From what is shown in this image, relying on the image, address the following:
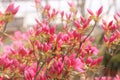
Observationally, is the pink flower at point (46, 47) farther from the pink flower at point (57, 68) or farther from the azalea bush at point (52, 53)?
the pink flower at point (57, 68)

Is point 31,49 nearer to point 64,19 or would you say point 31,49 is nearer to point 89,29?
point 89,29


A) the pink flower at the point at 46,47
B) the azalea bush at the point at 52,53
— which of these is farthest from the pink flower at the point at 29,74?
the pink flower at the point at 46,47

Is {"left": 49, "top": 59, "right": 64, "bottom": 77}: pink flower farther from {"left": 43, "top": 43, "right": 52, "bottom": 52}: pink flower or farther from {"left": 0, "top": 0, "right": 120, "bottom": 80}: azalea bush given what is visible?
{"left": 43, "top": 43, "right": 52, "bottom": 52}: pink flower

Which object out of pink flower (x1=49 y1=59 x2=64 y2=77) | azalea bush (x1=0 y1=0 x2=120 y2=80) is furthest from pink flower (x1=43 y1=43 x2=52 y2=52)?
pink flower (x1=49 y1=59 x2=64 y2=77)

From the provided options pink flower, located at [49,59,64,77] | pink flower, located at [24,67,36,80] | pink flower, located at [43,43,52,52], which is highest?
pink flower, located at [43,43,52,52]

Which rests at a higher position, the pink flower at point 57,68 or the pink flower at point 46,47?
the pink flower at point 46,47

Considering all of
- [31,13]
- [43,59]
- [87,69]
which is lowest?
[31,13]

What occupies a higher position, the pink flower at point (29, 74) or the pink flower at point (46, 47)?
the pink flower at point (46, 47)

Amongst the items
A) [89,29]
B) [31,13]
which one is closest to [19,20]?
[31,13]

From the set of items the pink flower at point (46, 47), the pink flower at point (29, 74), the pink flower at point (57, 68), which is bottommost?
the pink flower at point (29, 74)

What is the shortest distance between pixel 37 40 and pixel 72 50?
0.30 metres

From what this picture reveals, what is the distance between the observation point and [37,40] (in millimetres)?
1618

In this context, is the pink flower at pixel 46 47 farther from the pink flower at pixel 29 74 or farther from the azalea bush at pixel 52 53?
the pink flower at pixel 29 74

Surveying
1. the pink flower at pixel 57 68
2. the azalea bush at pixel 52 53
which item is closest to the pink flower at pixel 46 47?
the azalea bush at pixel 52 53
